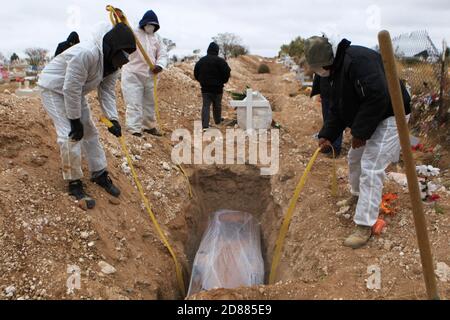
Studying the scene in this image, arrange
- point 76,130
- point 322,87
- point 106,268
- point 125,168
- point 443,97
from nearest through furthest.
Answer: point 106,268, point 76,130, point 125,168, point 322,87, point 443,97

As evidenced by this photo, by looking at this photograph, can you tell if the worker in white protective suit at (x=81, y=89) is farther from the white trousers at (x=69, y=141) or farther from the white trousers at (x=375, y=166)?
the white trousers at (x=375, y=166)

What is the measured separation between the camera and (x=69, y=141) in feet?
12.6

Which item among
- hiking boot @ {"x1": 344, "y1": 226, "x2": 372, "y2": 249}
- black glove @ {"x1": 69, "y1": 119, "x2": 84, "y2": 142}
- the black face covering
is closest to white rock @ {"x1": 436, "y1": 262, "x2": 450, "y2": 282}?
hiking boot @ {"x1": 344, "y1": 226, "x2": 372, "y2": 249}

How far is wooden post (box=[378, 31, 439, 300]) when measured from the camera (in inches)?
86.2

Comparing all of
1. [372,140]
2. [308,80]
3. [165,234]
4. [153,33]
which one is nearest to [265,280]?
[165,234]

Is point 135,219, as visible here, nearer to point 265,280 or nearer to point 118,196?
point 118,196

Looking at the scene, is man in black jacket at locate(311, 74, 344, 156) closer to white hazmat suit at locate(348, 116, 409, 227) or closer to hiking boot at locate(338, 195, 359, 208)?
hiking boot at locate(338, 195, 359, 208)

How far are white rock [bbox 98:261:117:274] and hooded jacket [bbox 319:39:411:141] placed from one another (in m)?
2.35

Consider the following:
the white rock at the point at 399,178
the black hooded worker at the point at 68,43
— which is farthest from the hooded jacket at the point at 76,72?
the white rock at the point at 399,178

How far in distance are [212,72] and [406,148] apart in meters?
5.23

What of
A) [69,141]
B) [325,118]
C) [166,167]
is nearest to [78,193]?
[69,141]

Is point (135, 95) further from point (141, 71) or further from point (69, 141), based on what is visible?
point (69, 141)

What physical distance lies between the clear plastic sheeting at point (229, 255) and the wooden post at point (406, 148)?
2.41 metres

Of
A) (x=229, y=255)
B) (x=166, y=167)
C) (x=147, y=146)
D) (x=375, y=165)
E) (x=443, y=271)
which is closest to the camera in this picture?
(x=443, y=271)
